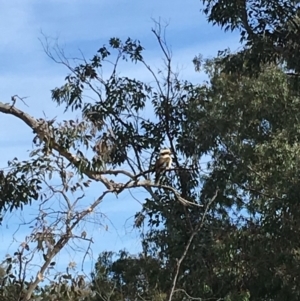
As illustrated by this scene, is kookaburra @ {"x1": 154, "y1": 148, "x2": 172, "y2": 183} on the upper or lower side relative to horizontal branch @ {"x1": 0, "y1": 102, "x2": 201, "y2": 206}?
upper

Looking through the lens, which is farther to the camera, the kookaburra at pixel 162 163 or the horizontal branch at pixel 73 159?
the kookaburra at pixel 162 163

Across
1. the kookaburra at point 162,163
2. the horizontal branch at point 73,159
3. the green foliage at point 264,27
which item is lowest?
the horizontal branch at point 73,159

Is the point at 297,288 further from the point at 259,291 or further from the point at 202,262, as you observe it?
the point at 202,262

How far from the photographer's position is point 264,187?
11.3 meters

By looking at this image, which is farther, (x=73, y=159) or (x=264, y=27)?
(x=264, y=27)

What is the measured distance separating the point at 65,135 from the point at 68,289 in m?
1.10

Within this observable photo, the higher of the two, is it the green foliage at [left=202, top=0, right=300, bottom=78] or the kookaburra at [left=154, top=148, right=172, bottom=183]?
the green foliage at [left=202, top=0, right=300, bottom=78]

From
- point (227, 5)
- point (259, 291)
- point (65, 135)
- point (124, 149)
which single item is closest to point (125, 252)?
point (259, 291)

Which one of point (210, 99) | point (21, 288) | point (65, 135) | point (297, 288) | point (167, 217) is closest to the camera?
point (21, 288)

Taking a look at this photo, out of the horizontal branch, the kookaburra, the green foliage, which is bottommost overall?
the horizontal branch

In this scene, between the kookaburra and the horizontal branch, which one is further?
the kookaburra

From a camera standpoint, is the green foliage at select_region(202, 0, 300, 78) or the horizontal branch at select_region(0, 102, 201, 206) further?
the green foliage at select_region(202, 0, 300, 78)

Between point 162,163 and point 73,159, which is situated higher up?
point 162,163

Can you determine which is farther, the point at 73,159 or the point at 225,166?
the point at 225,166
